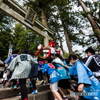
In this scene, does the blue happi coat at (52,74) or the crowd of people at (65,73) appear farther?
the blue happi coat at (52,74)

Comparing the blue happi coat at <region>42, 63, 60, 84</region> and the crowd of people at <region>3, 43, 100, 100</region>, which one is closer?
the crowd of people at <region>3, 43, 100, 100</region>

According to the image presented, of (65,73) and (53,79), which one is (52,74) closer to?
(53,79)

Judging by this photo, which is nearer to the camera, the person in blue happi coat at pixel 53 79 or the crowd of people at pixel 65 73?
the crowd of people at pixel 65 73

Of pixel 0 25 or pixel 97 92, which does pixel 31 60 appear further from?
pixel 0 25

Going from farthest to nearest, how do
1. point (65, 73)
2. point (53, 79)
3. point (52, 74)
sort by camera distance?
point (65, 73), point (52, 74), point (53, 79)

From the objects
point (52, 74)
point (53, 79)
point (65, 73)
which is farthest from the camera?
point (65, 73)

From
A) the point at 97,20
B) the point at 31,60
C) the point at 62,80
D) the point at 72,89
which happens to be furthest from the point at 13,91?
the point at 97,20

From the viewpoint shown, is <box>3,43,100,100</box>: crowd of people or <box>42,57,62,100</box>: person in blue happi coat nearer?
<box>3,43,100,100</box>: crowd of people

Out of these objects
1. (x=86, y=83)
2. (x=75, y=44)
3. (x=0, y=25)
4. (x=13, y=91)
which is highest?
(x=0, y=25)

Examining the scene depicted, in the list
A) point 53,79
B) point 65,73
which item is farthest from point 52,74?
point 65,73

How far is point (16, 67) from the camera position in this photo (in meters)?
2.16

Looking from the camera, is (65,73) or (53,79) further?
(65,73)

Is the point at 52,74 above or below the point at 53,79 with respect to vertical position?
above

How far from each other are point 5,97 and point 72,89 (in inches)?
74.8
